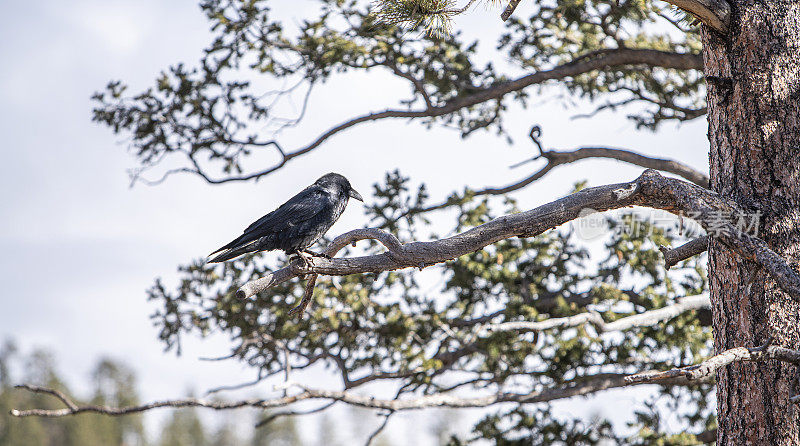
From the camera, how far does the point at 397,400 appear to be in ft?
21.7

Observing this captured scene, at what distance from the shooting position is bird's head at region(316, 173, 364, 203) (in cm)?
568

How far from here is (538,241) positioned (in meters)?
7.26

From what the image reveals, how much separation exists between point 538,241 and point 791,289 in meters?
3.93

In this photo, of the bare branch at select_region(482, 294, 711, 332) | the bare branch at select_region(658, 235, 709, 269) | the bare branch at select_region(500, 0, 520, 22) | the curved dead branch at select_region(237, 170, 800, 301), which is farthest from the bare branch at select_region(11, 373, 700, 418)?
the bare branch at select_region(500, 0, 520, 22)

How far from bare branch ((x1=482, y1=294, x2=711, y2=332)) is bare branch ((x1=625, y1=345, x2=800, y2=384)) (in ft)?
8.49

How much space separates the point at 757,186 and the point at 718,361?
1347 mm

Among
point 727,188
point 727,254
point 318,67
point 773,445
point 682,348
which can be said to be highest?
point 318,67

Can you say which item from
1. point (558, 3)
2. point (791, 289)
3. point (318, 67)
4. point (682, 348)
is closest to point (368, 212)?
point (318, 67)

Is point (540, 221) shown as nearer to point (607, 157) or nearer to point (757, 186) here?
point (757, 186)

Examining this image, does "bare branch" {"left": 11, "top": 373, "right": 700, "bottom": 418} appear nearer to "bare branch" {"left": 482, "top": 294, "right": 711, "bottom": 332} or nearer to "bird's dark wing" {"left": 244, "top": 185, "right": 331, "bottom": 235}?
"bare branch" {"left": 482, "top": 294, "right": 711, "bottom": 332}

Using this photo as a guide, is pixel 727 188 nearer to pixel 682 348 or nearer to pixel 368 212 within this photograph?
pixel 682 348

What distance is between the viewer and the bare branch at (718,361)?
313 centimetres

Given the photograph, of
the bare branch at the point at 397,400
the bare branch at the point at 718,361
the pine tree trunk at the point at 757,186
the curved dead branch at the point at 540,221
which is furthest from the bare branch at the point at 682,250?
the bare branch at the point at 397,400

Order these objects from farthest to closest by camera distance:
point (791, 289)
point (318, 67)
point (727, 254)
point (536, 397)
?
point (318, 67) → point (536, 397) → point (727, 254) → point (791, 289)
